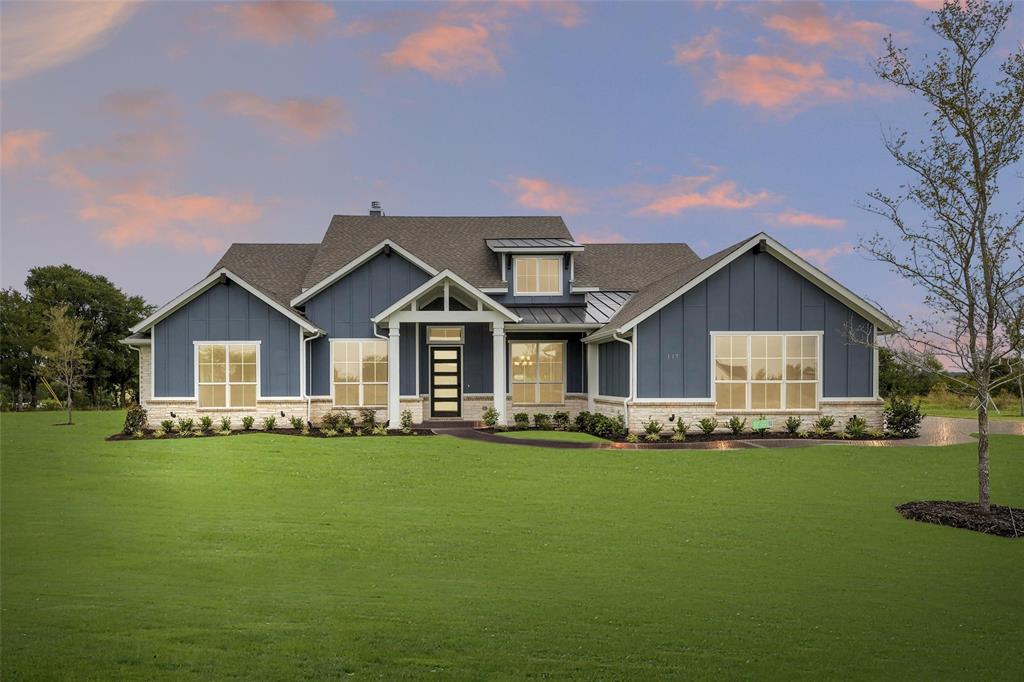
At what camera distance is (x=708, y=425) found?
957 inches

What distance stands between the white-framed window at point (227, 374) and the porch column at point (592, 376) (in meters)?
11.1

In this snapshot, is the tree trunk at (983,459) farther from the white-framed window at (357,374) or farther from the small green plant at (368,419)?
the white-framed window at (357,374)

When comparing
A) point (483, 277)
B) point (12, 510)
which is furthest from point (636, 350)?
point (12, 510)

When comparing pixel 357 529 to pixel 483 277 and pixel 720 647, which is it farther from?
pixel 483 277

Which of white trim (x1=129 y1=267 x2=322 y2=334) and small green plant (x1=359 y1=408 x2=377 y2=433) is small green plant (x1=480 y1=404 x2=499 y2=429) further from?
white trim (x1=129 y1=267 x2=322 y2=334)

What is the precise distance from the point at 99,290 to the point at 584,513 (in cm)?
5399

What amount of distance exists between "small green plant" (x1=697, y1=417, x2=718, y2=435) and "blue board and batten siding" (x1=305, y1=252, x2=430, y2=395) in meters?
9.65

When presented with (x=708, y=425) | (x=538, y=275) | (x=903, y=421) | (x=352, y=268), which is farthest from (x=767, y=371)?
(x=352, y=268)

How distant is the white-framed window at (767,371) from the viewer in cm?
A: 2498

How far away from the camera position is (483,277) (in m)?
31.1

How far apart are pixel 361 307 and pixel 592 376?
822cm

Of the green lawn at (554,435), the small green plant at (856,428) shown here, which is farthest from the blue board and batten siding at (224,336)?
the small green plant at (856,428)

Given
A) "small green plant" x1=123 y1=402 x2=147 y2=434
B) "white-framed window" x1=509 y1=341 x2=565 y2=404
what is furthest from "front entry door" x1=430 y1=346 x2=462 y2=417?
"small green plant" x1=123 y1=402 x2=147 y2=434

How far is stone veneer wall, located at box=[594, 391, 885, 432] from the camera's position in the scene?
24453 mm
